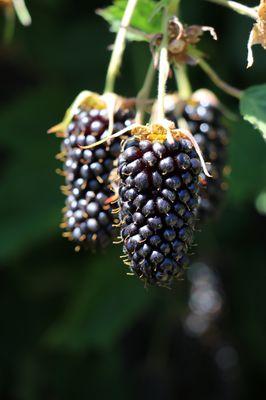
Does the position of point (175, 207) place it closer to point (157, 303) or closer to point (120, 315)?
point (120, 315)

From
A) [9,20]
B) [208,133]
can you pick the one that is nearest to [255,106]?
[208,133]

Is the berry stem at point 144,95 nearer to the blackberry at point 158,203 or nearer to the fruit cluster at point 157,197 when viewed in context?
the fruit cluster at point 157,197

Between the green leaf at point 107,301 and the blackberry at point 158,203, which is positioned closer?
the blackberry at point 158,203

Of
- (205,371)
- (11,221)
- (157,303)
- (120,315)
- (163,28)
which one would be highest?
(163,28)

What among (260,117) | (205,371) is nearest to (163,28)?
(260,117)

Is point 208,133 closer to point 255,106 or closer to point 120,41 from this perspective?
point 255,106

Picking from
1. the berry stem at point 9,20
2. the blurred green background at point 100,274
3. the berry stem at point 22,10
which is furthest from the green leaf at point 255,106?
the blurred green background at point 100,274

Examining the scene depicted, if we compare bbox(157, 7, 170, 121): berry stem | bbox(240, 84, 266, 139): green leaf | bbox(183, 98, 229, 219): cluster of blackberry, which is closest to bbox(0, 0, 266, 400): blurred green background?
bbox(183, 98, 229, 219): cluster of blackberry
